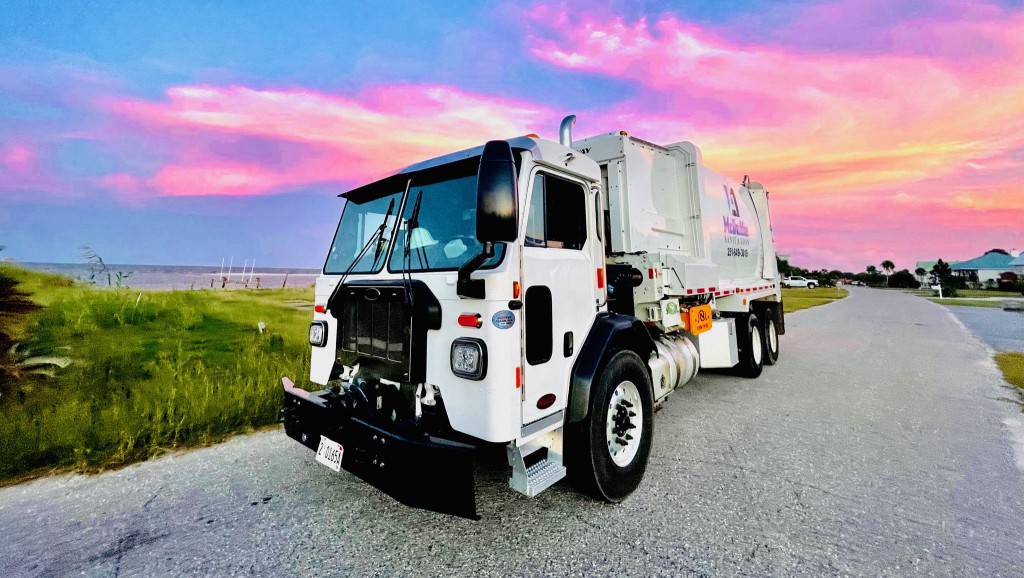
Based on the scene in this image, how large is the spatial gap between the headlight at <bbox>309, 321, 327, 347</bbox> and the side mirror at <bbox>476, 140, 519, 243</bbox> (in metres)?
1.73

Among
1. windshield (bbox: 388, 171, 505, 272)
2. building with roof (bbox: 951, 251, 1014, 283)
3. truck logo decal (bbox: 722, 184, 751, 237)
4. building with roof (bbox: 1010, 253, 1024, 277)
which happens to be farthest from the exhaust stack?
building with roof (bbox: 951, 251, 1014, 283)

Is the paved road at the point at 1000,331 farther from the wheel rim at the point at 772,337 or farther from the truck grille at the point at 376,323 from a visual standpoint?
the truck grille at the point at 376,323

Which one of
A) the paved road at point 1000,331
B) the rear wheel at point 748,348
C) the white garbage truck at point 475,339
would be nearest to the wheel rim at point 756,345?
the rear wheel at point 748,348

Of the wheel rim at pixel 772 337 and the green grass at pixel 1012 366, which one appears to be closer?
the green grass at pixel 1012 366

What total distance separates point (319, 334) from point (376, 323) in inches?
29.2

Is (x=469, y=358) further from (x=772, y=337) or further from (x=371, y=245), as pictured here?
(x=772, y=337)

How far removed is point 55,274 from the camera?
7.69 meters

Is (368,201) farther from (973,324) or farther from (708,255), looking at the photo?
(973,324)

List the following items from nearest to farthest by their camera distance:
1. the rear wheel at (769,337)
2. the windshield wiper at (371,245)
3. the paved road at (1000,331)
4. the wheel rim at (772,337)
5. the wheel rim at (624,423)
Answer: the windshield wiper at (371,245)
the wheel rim at (624,423)
the rear wheel at (769,337)
the wheel rim at (772,337)
the paved road at (1000,331)

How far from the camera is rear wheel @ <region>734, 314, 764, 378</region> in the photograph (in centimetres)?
705

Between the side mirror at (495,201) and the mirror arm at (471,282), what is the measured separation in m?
0.16

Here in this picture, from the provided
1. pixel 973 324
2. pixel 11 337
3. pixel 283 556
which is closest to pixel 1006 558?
Answer: pixel 283 556

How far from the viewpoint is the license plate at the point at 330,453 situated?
280cm

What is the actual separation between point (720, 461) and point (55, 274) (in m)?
10.6
